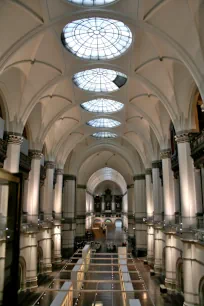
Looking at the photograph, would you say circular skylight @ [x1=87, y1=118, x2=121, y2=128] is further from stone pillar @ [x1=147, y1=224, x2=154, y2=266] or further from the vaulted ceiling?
stone pillar @ [x1=147, y1=224, x2=154, y2=266]

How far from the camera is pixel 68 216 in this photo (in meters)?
34.5

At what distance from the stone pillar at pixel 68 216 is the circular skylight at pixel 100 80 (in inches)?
647

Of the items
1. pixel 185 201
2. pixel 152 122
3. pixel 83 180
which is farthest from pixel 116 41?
pixel 83 180

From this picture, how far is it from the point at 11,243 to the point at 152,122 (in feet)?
62.6

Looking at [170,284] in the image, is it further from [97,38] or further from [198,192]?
[97,38]

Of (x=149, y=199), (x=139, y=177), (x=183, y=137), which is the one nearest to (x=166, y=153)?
(x=183, y=137)

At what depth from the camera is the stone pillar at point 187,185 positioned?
587 inches

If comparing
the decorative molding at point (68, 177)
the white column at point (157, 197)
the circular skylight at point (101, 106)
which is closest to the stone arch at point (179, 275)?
the white column at point (157, 197)

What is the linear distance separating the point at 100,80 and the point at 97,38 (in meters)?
5.94

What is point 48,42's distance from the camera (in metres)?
15.1

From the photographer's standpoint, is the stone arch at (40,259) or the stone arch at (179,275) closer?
the stone arch at (179,275)

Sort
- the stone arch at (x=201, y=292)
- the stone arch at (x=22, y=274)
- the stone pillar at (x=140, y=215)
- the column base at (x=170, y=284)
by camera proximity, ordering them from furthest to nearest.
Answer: the stone pillar at (x=140, y=215) → the stone arch at (x=22, y=274) → the column base at (x=170, y=284) → the stone arch at (x=201, y=292)

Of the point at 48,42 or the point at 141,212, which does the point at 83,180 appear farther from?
the point at 48,42

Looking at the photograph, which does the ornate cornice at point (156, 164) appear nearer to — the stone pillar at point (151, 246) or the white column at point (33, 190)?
the stone pillar at point (151, 246)
